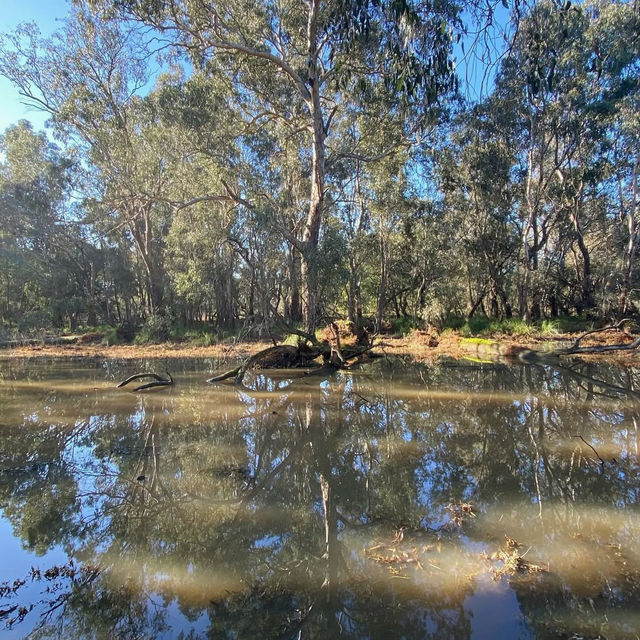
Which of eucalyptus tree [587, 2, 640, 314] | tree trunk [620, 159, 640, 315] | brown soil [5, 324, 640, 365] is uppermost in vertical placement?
eucalyptus tree [587, 2, 640, 314]

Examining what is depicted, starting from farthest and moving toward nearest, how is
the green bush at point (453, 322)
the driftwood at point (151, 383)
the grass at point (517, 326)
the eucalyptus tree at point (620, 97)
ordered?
the green bush at point (453, 322) → the grass at point (517, 326) → the eucalyptus tree at point (620, 97) → the driftwood at point (151, 383)

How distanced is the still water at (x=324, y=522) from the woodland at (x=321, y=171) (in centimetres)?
589

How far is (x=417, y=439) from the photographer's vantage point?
21.2ft

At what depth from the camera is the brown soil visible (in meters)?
15.9

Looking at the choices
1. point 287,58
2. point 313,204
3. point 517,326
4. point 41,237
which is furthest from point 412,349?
point 41,237

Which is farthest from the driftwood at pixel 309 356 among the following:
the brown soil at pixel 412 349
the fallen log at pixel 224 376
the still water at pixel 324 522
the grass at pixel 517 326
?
the grass at pixel 517 326

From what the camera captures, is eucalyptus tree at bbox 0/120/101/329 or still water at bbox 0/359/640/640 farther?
eucalyptus tree at bbox 0/120/101/329

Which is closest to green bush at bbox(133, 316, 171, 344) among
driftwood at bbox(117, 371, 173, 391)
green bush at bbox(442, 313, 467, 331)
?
driftwood at bbox(117, 371, 173, 391)

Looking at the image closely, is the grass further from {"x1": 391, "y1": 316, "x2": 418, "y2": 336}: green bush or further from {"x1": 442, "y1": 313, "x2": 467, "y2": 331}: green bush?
{"x1": 391, "y1": 316, "x2": 418, "y2": 336}: green bush

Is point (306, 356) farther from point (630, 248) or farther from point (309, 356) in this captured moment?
point (630, 248)

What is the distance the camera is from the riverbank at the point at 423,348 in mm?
15799

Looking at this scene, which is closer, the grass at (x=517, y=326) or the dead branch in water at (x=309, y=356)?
the dead branch in water at (x=309, y=356)

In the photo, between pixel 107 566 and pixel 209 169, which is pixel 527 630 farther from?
pixel 209 169

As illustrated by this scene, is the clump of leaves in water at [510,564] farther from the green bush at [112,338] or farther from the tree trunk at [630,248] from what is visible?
the green bush at [112,338]
